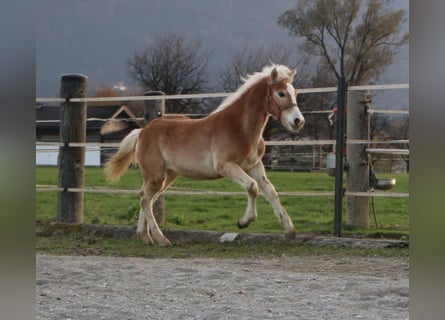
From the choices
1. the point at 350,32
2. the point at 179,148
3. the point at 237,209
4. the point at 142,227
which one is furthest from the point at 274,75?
the point at 350,32

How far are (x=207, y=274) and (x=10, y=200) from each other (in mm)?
1854

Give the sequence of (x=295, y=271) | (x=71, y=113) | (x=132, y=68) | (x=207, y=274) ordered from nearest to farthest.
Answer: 1. (x=207, y=274)
2. (x=295, y=271)
3. (x=71, y=113)
4. (x=132, y=68)

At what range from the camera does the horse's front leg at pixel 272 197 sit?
2.96m

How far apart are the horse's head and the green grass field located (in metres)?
0.64

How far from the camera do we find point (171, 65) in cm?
557

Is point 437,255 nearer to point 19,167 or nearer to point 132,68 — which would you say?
point 19,167

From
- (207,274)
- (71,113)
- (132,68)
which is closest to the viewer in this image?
(207,274)

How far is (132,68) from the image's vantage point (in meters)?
6.34

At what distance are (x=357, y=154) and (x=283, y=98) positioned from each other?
1.77 ft

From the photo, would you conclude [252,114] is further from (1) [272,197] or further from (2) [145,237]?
(2) [145,237]

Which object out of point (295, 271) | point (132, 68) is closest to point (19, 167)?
point (295, 271)

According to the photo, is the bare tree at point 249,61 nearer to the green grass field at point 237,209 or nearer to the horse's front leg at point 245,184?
the green grass field at point 237,209

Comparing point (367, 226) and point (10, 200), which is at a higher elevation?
point (10, 200)

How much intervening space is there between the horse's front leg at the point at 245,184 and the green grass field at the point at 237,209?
0.35m
